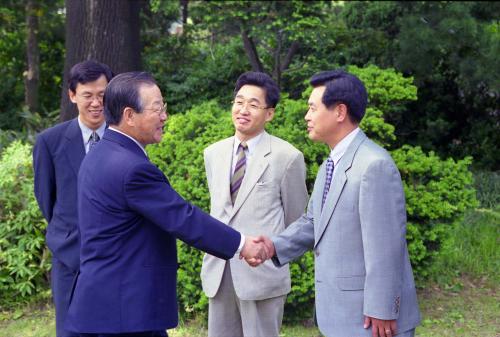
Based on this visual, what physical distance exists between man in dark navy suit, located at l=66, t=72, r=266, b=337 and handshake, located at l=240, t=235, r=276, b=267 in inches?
14.2

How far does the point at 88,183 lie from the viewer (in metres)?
3.58

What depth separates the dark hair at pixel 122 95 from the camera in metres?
3.61

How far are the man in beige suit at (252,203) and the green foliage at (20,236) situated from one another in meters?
3.00

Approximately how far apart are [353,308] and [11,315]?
15.1ft

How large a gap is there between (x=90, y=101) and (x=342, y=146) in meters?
1.63

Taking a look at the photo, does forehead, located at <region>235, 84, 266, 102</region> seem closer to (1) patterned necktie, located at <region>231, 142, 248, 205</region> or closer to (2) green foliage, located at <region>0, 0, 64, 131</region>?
(1) patterned necktie, located at <region>231, 142, 248, 205</region>

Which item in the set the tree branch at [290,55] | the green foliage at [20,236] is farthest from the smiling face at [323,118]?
the tree branch at [290,55]

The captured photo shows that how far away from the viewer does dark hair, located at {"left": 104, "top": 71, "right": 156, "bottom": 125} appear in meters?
3.61

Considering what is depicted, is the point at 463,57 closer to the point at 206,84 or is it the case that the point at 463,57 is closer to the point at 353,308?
the point at 206,84

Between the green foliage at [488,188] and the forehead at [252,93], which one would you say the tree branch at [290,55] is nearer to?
the green foliage at [488,188]

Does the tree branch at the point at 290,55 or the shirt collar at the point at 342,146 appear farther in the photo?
the tree branch at the point at 290,55

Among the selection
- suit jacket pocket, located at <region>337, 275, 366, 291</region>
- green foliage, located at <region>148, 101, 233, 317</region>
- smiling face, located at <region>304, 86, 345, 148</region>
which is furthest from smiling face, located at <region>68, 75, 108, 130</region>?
suit jacket pocket, located at <region>337, 275, 366, 291</region>

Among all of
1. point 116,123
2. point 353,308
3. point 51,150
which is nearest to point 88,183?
point 116,123

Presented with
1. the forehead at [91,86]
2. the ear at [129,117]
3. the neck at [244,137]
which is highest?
the forehead at [91,86]
